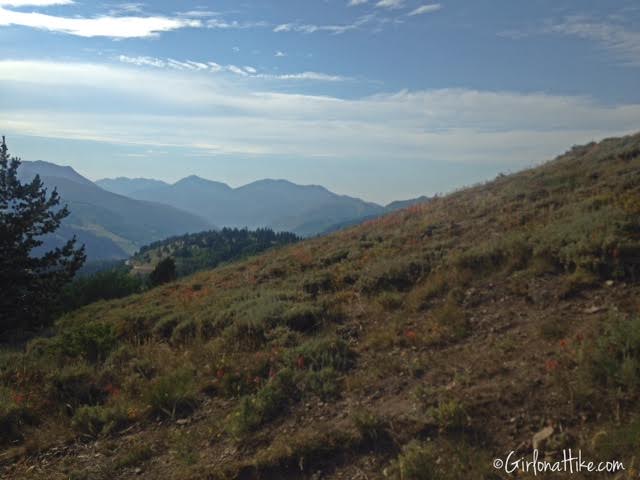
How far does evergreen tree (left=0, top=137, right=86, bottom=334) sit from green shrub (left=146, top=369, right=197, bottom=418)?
1549 cm

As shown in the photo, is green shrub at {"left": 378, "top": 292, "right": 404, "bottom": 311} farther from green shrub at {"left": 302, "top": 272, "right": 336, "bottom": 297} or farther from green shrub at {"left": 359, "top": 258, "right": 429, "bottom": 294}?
green shrub at {"left": 302, "top": 272, "right": 336, "bottom": 297}

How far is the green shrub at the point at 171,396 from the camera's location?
6871 millimetres

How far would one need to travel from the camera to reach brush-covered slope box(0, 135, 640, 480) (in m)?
4.85

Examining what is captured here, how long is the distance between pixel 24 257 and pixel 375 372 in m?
19.2

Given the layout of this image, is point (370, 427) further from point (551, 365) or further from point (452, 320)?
point (452, 320)

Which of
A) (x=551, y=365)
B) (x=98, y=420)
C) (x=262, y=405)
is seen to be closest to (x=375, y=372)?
(x=262, y=405)

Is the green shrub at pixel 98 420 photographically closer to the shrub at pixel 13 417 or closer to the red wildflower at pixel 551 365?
the shrub at pixel 13 417

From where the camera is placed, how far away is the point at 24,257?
19.8 meters

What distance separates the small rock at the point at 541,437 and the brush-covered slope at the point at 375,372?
0.03 meters

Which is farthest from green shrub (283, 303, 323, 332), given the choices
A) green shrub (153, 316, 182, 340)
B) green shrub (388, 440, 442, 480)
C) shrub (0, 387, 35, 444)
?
shrub (0, 387, 35, 444)

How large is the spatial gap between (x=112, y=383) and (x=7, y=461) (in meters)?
1.98

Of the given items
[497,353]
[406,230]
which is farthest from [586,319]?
[406,230]

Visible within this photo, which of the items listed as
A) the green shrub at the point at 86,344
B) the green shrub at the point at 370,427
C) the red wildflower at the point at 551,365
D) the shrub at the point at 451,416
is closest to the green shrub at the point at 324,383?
the green shrub at the point at 370,427

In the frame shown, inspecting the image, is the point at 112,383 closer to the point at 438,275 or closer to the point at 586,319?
the point at 438,275
